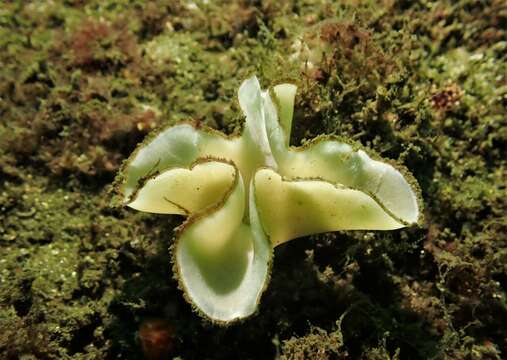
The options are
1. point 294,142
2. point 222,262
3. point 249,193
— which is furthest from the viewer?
point 294,142

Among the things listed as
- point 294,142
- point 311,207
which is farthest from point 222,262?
point 294,142

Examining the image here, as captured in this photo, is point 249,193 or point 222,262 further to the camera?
point 249,193

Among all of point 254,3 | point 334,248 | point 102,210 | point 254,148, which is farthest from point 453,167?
point 102,210

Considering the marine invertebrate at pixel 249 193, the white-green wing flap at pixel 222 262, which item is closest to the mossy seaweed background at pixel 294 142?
the marine invertebrate at pixel 249 193

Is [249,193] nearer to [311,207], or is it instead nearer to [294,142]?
[311,207]

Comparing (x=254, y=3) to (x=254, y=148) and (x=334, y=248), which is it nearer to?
(x=254, y=148)

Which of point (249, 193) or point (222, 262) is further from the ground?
point (249, 193)
